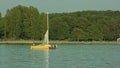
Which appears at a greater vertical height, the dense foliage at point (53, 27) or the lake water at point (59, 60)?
the dense foliage at point (53, 27)

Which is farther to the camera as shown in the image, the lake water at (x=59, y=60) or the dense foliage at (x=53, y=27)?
the dense foliage at (x=53, y=27)

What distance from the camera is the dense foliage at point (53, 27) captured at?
528ft

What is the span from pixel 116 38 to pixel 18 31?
4289 centimetres

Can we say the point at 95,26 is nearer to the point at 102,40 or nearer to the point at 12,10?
the point at 102,40

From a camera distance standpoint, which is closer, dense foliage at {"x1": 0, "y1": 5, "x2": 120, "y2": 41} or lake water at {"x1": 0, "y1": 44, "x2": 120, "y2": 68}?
lake water at {"x1": 0, "y1": 44, "x2": 120, "y2": 68}

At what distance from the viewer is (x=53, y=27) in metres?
173

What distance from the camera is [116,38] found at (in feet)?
599

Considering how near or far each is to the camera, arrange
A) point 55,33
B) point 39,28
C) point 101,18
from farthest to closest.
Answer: point 101,18 → point 55,33 → point 39,28

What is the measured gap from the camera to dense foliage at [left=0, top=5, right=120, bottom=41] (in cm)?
16100

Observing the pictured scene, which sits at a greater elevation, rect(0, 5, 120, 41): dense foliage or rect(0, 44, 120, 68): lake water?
rect(0, 5, 120, 41): dense foliage

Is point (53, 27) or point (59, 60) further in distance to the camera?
point (53, 27)

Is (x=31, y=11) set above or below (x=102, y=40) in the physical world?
above

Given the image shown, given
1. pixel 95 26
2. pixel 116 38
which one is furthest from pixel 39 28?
pixel 116 38

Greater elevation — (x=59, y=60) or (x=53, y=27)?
(x=53, y=27)
